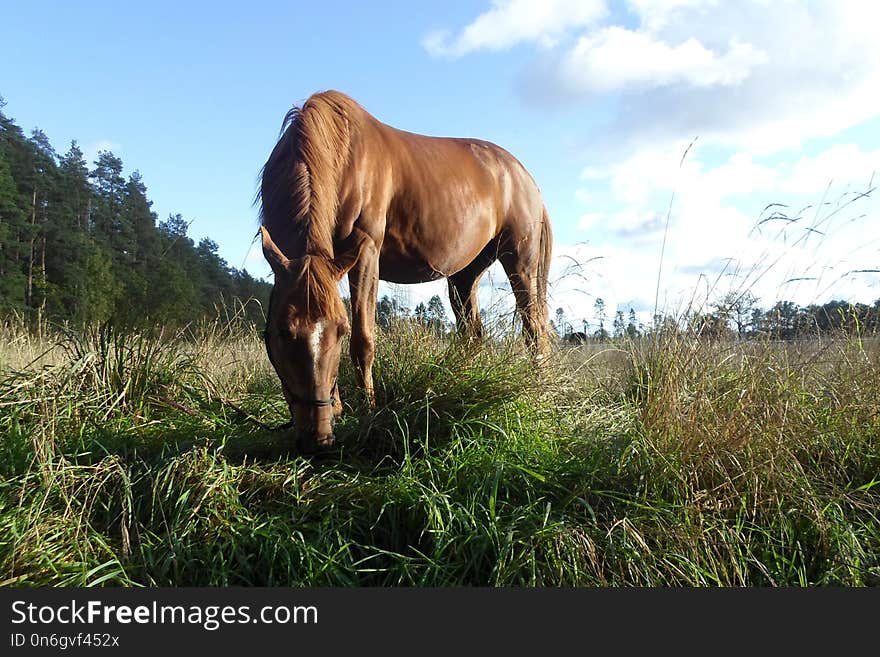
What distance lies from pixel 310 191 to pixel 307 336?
3.20ft

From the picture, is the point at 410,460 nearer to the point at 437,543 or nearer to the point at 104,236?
the point at 437,543

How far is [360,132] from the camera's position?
152 inches

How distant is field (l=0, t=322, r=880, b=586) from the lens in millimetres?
2102

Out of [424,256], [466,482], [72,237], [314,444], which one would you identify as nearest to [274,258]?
[314,444]

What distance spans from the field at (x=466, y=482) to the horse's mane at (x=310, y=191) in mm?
842

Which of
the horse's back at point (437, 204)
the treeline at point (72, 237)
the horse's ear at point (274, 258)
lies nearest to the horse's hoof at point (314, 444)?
the horse's ear at point (274, 258)

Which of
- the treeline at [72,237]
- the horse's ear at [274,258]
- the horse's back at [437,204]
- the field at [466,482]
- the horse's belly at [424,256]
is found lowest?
the field at [466,482]

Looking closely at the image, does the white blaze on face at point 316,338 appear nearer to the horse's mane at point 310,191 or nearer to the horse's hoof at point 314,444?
the horse's mane at point 310,191

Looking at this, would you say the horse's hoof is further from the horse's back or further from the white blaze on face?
the horse's back

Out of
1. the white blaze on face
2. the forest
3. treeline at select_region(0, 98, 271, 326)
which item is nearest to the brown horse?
the white blaze on face

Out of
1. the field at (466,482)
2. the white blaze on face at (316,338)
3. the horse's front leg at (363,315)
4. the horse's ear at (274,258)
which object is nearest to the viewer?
the field at (466,482)

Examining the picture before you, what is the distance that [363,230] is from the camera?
3701 millimetres

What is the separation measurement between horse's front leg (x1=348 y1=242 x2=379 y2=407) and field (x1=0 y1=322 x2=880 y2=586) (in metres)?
0.14

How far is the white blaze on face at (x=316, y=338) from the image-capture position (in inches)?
104
